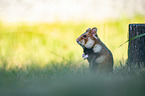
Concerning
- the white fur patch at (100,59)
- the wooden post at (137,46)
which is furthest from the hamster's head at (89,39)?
the wooden post at (137,46)

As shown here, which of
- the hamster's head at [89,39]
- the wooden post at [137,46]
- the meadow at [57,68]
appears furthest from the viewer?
the wooden post at [137,46]

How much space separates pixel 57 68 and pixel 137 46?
4.03ft

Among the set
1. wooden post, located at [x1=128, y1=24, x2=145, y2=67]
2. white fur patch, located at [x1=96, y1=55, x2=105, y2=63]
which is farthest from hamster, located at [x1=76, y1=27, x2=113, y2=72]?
wooden post, located at [x1=128, y1=24, x2=145, y2=67]

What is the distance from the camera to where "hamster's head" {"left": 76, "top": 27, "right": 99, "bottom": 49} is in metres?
3.26

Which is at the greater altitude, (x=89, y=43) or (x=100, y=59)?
(x=89, y=43)

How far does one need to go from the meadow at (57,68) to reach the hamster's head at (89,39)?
1.23ft

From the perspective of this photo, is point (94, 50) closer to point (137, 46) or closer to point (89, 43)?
point (89, 43)

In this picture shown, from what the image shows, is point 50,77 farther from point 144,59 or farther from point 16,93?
point 16,93

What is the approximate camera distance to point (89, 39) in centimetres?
328

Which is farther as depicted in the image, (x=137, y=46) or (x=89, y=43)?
(x=137, y=46)

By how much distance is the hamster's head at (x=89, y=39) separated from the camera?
326 centimetres

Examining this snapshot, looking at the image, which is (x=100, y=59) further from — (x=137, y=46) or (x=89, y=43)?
(x=137, y=46)

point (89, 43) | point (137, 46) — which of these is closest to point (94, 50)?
point (89, 43)

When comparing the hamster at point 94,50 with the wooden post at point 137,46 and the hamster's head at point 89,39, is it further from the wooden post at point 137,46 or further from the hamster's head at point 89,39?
the wooden post at point 137,46
